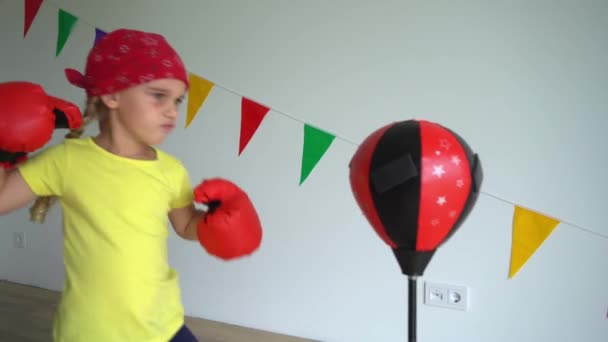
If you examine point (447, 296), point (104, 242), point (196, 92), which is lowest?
point (447, 296)

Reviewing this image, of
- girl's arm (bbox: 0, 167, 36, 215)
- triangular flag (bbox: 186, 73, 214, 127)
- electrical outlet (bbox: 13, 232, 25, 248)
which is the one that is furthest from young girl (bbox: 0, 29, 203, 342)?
electrical outlet (bbox: 13, 232, 25, 248)

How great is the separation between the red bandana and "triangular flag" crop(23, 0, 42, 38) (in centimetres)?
175

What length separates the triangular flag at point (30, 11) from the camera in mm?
2369

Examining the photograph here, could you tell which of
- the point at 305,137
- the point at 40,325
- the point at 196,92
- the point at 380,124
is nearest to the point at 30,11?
the point at 196,92

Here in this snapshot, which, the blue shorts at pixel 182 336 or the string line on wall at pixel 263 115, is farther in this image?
the string line on wall at pixel 263 115

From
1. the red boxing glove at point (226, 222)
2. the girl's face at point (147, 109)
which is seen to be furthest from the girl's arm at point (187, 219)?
the girl's face at point (147, 109)

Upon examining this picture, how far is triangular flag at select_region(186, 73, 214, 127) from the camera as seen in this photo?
1945 millimetres

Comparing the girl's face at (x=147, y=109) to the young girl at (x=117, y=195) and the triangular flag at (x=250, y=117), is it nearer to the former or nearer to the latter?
the young girl at (x=117, y=195)

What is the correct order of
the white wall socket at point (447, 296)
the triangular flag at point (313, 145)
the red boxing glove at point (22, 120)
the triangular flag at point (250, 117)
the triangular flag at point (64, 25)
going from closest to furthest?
the red boxing glove at point (22, 120) → the white wall socket at point (447, 296) → the triangular flag at point (313, 145) → the triangular flag at point (250, 117) → the triangular flag at point (64, 25)

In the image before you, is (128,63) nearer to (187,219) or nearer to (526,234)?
(187,219)

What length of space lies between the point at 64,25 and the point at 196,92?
0.89 metres

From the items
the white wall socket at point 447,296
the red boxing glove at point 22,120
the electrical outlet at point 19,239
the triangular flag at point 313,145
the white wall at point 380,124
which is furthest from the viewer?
the electrical outlet at point 19,239

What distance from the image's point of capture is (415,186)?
737mm

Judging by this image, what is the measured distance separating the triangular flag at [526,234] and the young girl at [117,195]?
1105 mm
